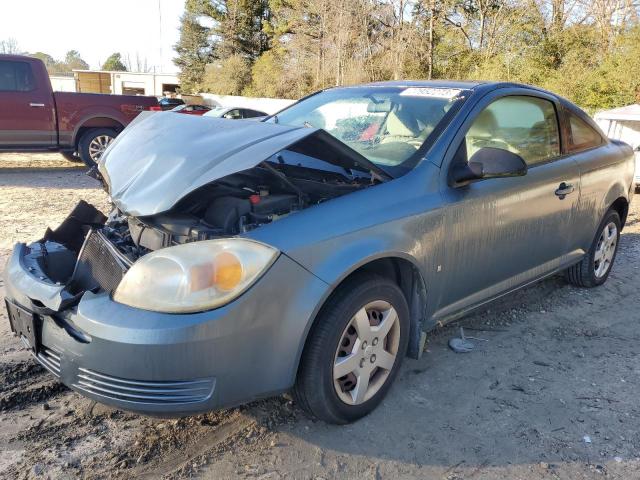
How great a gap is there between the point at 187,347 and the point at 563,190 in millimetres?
2853

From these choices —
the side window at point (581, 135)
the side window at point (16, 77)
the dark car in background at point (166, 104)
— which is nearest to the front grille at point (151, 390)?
the side window at point (581, 135)

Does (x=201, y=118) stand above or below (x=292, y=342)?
above

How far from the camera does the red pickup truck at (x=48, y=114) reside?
31.3 feet

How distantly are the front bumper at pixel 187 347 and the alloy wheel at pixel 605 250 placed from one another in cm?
329

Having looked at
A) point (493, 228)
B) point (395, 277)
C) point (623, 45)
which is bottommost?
point (395, 277)

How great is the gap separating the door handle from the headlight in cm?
238

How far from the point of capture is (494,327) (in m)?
3.99

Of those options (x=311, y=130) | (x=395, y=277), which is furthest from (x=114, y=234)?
(x=395, y=277)

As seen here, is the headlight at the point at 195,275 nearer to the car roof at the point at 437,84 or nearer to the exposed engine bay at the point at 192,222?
the exposed engine bay at the point at 192,222

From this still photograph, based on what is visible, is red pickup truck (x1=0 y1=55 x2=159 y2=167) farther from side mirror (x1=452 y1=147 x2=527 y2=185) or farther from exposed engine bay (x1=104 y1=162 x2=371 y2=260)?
side mirror (x1=452 y1=147 x2=527 y2=185)

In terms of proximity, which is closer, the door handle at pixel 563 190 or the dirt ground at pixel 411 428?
the dirt ground at pixel 411 428

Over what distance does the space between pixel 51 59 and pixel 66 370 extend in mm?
115137

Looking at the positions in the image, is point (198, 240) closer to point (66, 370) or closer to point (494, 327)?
point (66, 370)

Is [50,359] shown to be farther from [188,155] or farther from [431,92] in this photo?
[431,92]
